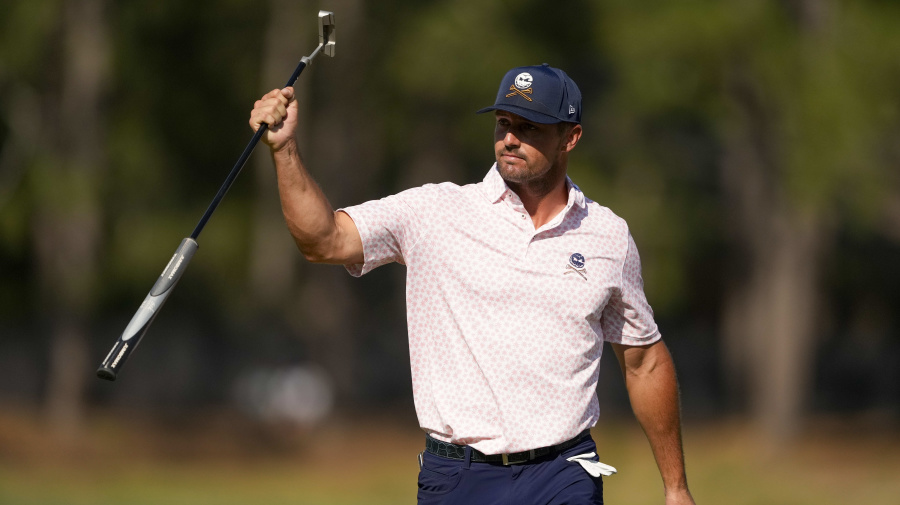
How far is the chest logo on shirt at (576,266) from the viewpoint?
16.1 feet

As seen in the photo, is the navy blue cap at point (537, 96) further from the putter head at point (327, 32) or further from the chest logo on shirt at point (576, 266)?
the putter head at point (327, 32)

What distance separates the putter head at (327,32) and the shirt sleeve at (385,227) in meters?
0.59

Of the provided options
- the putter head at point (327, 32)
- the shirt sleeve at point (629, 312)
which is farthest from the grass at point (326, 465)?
the putter head at point (327, 32)

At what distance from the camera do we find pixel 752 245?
2472cm

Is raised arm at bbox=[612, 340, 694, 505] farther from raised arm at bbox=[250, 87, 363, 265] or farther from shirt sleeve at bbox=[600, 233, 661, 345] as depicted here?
raised arm at bbox=[250, 87, 363, 265]

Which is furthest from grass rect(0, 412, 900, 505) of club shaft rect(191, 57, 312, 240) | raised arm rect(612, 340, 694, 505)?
club shaft rect(191, 57, 312, 240)

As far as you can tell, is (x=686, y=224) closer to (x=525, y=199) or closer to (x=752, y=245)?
(x=752, y=245)

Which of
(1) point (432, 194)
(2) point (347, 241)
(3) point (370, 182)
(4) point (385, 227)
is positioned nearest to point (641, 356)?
(1) point (432, 194)

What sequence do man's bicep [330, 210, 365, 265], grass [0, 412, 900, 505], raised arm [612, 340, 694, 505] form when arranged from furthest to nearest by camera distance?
1. grass [0, 412, 900, 505]
2. raised arm [612, 340, 694, 505]
3. man's bicep [330, 210, 365, 265]

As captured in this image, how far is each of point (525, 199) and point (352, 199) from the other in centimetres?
2080

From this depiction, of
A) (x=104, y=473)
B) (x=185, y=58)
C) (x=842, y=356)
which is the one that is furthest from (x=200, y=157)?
(x=842, y=356)

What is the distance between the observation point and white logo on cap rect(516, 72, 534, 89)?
5004 mm

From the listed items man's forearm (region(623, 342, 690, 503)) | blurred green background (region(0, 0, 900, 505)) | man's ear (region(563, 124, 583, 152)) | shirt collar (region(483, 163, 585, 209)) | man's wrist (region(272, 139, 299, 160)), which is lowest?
man's forearm (region(623, 342, 690, 503))

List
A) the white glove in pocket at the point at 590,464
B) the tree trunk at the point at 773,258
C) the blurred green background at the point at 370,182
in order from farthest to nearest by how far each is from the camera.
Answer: the tree trunk at the point at 773,258 → the blurred green background at the point at 370,182 → the white glove in pocket at the point at 590,464
